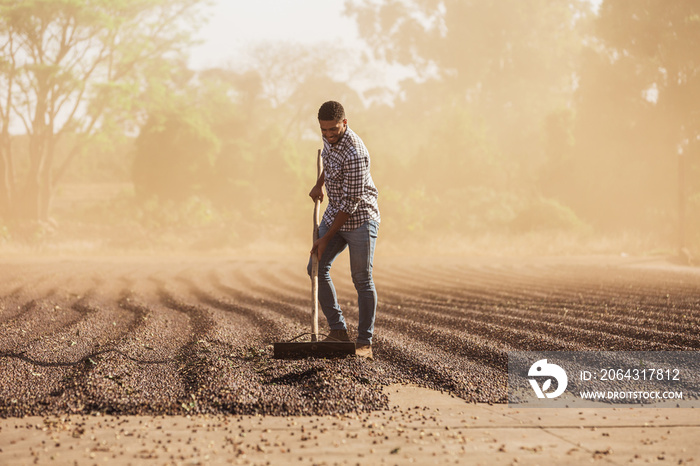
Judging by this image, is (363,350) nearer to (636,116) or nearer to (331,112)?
(331,112)

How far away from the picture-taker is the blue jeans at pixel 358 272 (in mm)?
4371

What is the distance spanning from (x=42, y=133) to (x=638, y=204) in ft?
71.6

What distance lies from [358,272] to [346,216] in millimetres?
417

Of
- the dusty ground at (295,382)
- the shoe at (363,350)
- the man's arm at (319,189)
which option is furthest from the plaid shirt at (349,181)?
the dusty ground at (295,382)

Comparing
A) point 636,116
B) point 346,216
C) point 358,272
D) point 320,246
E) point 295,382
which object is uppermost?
point 636,116

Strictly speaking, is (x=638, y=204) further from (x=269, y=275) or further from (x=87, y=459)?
(x=87, y=459)

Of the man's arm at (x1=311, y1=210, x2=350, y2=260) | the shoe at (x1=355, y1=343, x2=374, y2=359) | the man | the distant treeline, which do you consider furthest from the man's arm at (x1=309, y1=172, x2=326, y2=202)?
the distant treeline

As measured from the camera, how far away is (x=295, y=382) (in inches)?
155

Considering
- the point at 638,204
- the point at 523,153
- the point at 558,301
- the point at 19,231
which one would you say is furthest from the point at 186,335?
the point at 523,153

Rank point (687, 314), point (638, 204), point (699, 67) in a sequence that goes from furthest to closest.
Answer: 1. point (638, 204)
2. point (699, 67)
3. point (687, 314)

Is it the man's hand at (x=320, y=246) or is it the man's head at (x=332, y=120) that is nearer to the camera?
the man's head at (x=332, y=120)

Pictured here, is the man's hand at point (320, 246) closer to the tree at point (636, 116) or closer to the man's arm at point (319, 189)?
the man's arm at point (319, 189)

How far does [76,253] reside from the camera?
62.8 feet

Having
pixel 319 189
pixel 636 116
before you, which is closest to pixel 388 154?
pixel 636 116
